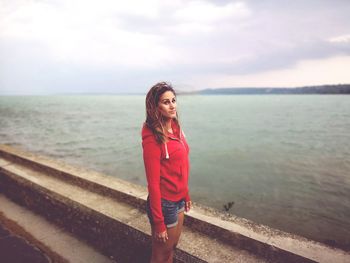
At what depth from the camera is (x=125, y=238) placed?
3.31 meters

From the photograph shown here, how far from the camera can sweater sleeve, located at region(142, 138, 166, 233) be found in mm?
2057

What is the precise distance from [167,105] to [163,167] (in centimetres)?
51

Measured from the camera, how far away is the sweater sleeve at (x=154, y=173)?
206cm

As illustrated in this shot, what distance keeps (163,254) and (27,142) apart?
66.4 feet

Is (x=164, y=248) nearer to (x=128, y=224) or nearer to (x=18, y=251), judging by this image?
(x=128, y=224)

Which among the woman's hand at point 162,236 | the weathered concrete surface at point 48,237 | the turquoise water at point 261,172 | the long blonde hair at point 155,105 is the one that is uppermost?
the long blonde hair at point 155,105

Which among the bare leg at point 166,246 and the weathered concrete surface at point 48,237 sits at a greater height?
the bare leg at point 166,246

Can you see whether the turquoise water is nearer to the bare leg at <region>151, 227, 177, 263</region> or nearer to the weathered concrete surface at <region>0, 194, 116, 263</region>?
the bare leg at <region>151, 227, 177, 263</region>

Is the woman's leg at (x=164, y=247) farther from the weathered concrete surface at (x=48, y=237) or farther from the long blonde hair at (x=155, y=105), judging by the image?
the weathered concrete surface at (x=48, y=237)

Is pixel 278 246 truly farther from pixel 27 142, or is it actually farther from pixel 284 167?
pixel 27 142

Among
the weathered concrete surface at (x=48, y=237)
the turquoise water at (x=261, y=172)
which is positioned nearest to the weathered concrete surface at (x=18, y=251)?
the weathered concrete surface at (x=48, y=237)

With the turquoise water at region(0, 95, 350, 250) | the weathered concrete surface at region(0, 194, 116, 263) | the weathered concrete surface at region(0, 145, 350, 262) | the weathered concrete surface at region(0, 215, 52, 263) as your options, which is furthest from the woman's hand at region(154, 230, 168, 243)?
the weathered concrete surface at region(0, 215, 52, 263)

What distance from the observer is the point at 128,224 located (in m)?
3.29

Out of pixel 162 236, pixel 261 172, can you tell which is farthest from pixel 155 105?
pixel 261 172
